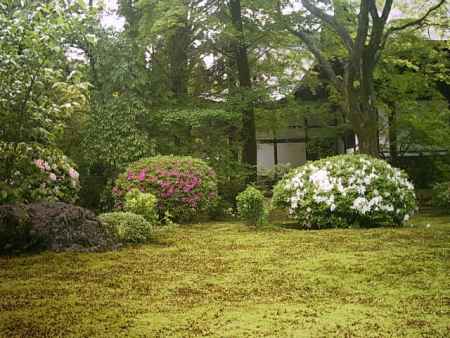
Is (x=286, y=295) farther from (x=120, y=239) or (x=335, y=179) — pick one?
(x=335, y=179)

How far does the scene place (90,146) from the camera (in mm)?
13000

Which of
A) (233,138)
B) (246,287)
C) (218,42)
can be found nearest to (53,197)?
(246,287)

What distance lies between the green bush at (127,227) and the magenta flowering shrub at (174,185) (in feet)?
8.83

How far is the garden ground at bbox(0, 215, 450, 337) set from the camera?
3.81m

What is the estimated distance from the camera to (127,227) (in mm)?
8047

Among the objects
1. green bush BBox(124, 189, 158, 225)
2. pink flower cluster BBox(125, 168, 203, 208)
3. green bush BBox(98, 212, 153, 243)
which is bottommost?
green bush BBox(98, 212, 153, 243)

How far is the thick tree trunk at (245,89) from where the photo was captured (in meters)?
14.9

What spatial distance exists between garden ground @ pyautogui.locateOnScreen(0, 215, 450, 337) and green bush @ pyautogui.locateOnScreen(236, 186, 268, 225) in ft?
6.64

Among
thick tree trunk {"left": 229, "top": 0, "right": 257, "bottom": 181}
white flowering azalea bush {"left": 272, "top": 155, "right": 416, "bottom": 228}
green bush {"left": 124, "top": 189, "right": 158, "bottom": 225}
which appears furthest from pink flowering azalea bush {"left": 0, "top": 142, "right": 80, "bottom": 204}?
thick tree trunk {"left": 229, "top": 0, "right": 257, "bottom": 181}

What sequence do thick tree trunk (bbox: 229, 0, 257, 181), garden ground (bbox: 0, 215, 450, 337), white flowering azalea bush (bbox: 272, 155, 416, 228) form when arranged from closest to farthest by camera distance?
1. garden ground (bbox: 0, 215, 450, 337)
2. white flowering azalea bush (bbox: 272, 155, 416, 228)
3. thick tree trunk (bbox: 229, 0, 257, 181)

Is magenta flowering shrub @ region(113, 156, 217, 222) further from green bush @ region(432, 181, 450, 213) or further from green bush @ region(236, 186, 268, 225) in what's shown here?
green bush @ region(432, 181, 450, 213)

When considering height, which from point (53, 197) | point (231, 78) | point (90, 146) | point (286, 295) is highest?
point (231, 78)

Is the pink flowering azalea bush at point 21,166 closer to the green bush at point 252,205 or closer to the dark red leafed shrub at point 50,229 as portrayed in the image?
the dark red leafed shrub at point 50,229

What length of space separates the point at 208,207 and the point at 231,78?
7.02m
